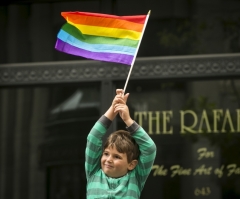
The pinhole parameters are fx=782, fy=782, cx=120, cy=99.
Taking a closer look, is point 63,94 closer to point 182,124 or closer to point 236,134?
point 182,124

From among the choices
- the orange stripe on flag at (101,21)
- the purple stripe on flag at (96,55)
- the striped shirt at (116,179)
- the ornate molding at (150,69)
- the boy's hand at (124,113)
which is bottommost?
the striped shirt at (116,179)

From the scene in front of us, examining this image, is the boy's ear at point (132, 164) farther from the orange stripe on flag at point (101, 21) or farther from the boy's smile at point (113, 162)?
the orange stripe on flag at point (101, 21)

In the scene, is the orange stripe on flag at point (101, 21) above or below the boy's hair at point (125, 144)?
above

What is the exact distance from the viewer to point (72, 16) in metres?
5.53

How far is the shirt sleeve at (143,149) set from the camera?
15.8ft

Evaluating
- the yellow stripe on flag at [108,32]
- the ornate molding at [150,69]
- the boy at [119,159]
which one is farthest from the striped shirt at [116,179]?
the ornate molding at [150,69]

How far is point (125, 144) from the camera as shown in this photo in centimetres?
482

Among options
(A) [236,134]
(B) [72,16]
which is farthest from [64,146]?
(B) [72,16]

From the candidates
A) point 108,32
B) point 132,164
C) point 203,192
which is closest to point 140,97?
point 203,192

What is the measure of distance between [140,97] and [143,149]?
2.64 meters

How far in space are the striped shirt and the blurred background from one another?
2.37 meters

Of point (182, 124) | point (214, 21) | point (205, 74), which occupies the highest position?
point (214, 21)

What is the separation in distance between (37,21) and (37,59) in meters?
0.37

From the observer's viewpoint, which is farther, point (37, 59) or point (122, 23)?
point (37, 59)
